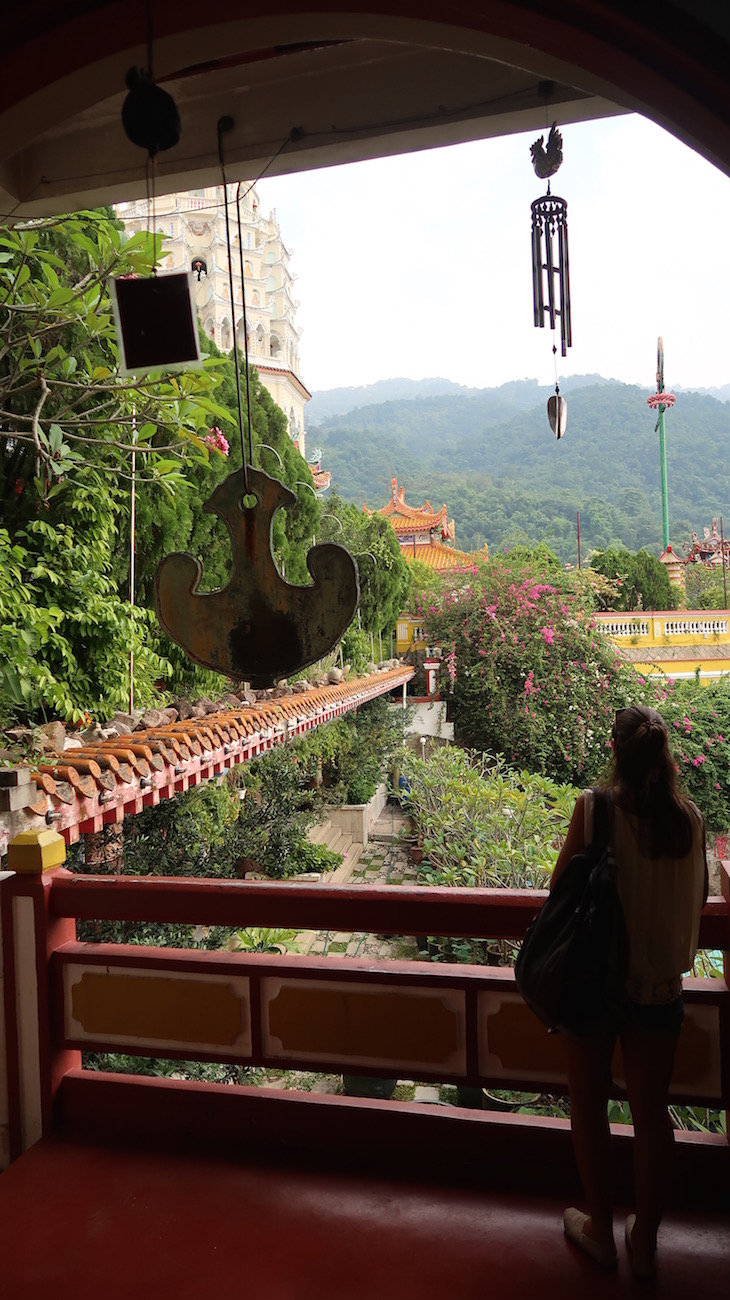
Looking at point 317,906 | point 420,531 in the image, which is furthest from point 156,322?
point 420,531

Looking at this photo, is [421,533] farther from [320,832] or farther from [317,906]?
[317,906]

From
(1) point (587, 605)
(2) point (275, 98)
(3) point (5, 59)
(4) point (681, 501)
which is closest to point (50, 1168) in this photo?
(3) point (5, 59)

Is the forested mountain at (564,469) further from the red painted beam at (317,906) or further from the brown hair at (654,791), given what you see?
the brown hair at (654,791)

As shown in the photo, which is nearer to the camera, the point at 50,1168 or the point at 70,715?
the point at 50,1168

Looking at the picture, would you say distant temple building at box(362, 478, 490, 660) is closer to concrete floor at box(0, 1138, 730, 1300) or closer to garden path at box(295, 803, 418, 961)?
garden path at box(295, 803, 418, 961)

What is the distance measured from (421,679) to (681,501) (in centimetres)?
3291

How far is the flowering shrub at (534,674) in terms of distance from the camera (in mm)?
11289

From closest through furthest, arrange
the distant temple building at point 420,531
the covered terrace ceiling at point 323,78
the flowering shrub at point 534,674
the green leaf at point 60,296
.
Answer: the covered terrace ceiling at point 323,78
the green leaf at point 60,296
the flowering shrub at point 534,674
the distant temple building at point 420,531

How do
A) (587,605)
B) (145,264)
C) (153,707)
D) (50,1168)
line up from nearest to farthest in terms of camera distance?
(50,1168)
(145,264)
(153,707)
(587,605)

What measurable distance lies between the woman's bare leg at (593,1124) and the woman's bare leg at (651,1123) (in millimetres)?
53

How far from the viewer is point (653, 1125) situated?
1.42 metres

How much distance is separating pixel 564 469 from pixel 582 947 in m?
47.8

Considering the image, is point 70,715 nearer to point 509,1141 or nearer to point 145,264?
point 145,264

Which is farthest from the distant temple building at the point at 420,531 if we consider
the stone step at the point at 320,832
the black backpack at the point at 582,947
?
the black backpack at the point at 582,947
